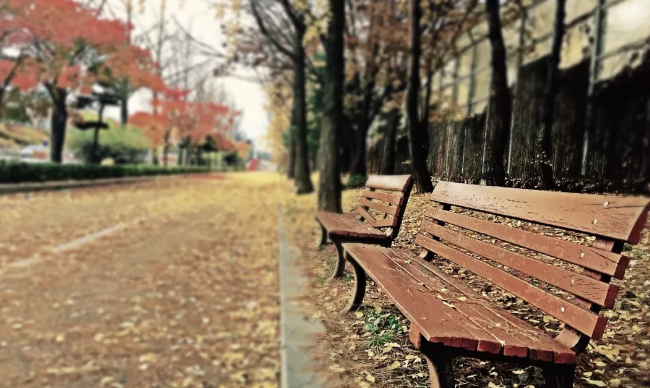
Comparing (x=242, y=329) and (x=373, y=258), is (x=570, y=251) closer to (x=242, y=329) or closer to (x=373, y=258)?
(x=373, y=258)

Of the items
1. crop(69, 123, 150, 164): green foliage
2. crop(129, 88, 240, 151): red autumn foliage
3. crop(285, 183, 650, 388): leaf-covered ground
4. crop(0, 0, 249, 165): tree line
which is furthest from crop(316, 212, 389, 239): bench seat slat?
crop(69, 123, 150, 164): green foliage

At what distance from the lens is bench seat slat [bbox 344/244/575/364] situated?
0.55m

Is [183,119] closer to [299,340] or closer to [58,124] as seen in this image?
[58,124]

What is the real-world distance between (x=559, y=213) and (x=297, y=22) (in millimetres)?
2652

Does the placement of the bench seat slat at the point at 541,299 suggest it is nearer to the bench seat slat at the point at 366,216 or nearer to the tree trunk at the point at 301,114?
the bench seat slat at the point at 366,216

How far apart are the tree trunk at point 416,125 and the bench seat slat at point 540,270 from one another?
90 mm

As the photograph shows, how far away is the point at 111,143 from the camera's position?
43250 millimetres

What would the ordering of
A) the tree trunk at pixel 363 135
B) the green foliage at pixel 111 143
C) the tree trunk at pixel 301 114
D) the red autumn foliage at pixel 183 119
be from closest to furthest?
the tree trunk at pixel 363 135 < the tree trunk at pixel 301 114 < the green foliage at pixel 111 143 < the red autumn foliage at pixel 183 119

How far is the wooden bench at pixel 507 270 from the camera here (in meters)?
0.54

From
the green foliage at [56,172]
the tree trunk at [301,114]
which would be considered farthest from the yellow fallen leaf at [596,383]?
the green foliage at [56,172]

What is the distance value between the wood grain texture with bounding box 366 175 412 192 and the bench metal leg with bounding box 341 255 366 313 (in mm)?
119

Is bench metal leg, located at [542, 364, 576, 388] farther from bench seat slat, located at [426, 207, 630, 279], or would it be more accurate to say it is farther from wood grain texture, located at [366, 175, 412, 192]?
wood grain texture, located at [366, 175, 412, 192]

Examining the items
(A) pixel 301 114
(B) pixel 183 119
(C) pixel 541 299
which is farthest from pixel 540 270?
(B) pixel 183 119

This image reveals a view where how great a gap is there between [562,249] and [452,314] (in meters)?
0.17
